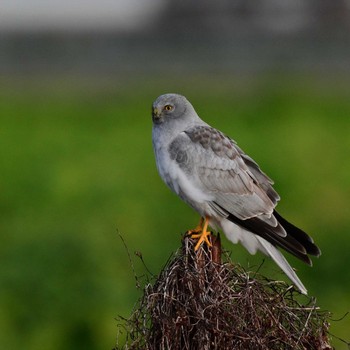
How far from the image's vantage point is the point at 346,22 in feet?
170

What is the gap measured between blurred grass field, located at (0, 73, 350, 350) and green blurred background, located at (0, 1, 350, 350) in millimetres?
30

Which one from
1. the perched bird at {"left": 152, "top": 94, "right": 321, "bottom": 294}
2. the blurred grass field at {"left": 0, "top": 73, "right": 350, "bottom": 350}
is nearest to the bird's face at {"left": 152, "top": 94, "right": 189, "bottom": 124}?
the perched bird at {"left": 152, "top": 94, "right": 321, "bottom": 294}

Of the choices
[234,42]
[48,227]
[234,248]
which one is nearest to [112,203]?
[48,227]

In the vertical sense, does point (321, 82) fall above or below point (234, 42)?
above

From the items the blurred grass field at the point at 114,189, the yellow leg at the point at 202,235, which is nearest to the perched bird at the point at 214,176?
the yellow leg at the point at 202,235

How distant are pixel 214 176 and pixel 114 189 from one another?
13230 millimetres

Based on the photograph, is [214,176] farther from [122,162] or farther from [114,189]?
[122,162]

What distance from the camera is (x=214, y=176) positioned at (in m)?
8.42

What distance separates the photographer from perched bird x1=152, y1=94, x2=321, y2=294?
26.9ft

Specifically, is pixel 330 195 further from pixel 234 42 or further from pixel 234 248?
pixel 234 42

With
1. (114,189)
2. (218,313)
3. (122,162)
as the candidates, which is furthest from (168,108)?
(122,162)

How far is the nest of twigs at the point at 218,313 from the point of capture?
21.3 ft

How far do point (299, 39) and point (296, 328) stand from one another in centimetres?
4062

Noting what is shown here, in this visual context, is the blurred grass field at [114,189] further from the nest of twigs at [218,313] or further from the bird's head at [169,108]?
the bird's head at [169,108]
